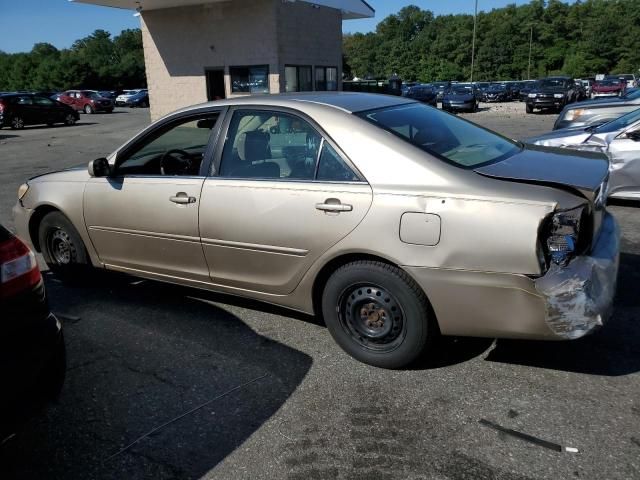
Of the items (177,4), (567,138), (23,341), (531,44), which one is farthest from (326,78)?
(531,44)

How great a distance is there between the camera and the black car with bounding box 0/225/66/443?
7.43 ft

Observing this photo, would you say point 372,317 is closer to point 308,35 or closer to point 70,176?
point 70,176

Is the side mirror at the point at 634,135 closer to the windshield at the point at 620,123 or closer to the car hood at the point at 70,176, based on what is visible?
the windshield at the point at 620,123

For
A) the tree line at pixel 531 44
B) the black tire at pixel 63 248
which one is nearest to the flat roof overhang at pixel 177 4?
the black tire at pixel 63 248

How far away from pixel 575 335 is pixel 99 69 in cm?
7239

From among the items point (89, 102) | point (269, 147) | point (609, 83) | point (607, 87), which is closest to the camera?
point (269, 147)

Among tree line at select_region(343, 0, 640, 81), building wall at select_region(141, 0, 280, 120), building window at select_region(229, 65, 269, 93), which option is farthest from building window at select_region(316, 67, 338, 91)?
tree line at select_region(343, 0, 640, 81)

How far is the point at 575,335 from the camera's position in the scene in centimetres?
276

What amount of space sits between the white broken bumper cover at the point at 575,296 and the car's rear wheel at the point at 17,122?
90.8 feet

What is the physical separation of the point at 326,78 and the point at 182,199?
70.1 feet

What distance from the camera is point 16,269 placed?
95.8 inches

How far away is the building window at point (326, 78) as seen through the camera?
76.9 feet

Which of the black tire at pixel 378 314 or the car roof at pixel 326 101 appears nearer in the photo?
the black tire at pixel 378 314

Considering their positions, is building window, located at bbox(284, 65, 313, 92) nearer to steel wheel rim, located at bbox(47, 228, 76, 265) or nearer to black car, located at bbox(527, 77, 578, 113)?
black car, located at bbox(527, 77, 578, 113)
